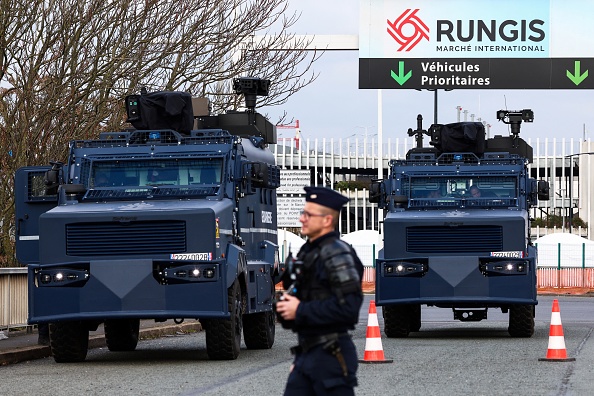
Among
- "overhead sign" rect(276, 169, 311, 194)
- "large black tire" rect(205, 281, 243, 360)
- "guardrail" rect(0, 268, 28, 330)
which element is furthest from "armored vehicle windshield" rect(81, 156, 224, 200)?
"overhead sign" rect(276, 169, 311, 194)

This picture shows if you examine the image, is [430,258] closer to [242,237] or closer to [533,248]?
[533,248]

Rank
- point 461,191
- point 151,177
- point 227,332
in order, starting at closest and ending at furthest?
point 227,332 < point 151,177 < point 461,191

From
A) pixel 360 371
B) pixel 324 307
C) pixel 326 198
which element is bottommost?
pixel 360 371

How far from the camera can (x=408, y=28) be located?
40156mm

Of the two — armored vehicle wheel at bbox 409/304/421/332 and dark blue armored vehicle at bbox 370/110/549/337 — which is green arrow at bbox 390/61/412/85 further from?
armored vehicle wheel at bbox 409/304/421/332

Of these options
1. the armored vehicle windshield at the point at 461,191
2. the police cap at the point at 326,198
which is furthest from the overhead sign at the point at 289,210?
the police cap at the point at 326,198

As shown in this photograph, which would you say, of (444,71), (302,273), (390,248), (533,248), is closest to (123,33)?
(390,248)

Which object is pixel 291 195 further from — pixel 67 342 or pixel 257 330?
pixel 67 342

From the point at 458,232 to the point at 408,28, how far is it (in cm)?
1757

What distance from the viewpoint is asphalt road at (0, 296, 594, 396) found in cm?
1484

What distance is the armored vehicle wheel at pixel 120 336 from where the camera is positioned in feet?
69.4

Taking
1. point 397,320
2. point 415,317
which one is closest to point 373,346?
point 397,320

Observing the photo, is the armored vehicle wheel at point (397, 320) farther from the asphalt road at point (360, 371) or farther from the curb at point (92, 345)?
the curb at point (92, 345)

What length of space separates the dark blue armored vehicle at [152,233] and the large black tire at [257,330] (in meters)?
0.01
